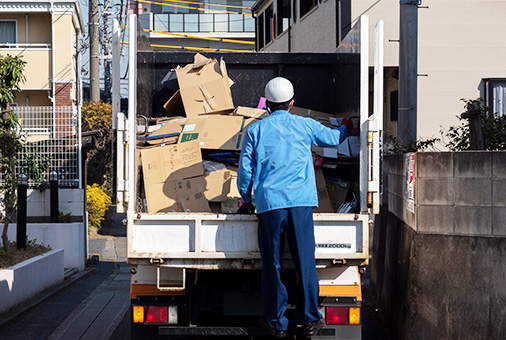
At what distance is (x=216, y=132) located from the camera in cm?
602

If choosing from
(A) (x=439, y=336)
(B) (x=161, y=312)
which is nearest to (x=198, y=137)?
(B) (x=161, y=312)

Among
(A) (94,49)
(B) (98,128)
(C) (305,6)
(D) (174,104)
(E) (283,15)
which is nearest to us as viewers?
(D) (174,104)

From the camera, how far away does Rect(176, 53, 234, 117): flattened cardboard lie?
6719mm

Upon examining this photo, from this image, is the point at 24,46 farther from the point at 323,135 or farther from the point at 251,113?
the point at 323,135

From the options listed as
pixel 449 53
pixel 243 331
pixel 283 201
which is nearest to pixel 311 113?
pixel 283 201

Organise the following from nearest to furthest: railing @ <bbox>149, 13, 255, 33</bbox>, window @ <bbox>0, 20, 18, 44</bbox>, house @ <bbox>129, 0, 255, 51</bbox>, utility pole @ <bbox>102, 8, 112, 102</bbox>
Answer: window @ <bbox>0, 20, 18, 44</bbox>
utility pole @ <bbox>102, 8, 112, 102</bbox>
house @ <bbox>129, 0, 255, 51</bbox>
railing @ <bbox>149, 13, 255, 33</bbox>

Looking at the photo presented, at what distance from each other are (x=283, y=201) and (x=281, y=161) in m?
0.29

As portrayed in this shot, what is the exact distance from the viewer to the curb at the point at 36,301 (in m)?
7.49

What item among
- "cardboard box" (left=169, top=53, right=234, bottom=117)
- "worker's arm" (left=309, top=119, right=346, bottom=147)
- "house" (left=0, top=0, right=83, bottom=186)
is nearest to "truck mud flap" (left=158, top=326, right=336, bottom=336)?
"worker's arm" (left=309, top=119, right=346, bottom=147)

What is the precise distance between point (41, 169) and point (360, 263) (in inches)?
368

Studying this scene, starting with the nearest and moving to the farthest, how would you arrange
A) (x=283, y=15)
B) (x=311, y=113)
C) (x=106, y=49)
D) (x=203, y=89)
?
(x=203, y=89) → (x=311, y=113) → (x=283, y=15) → (x=106, y=49)

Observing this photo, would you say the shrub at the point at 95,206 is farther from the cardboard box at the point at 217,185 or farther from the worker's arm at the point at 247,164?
the worker's arm at the point at 247,164

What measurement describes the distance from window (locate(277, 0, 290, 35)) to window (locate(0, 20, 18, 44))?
905 centimetres

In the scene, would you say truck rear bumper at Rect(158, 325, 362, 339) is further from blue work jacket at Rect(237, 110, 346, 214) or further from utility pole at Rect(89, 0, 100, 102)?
utility pole at Rect(89, 0, 100, 102)
